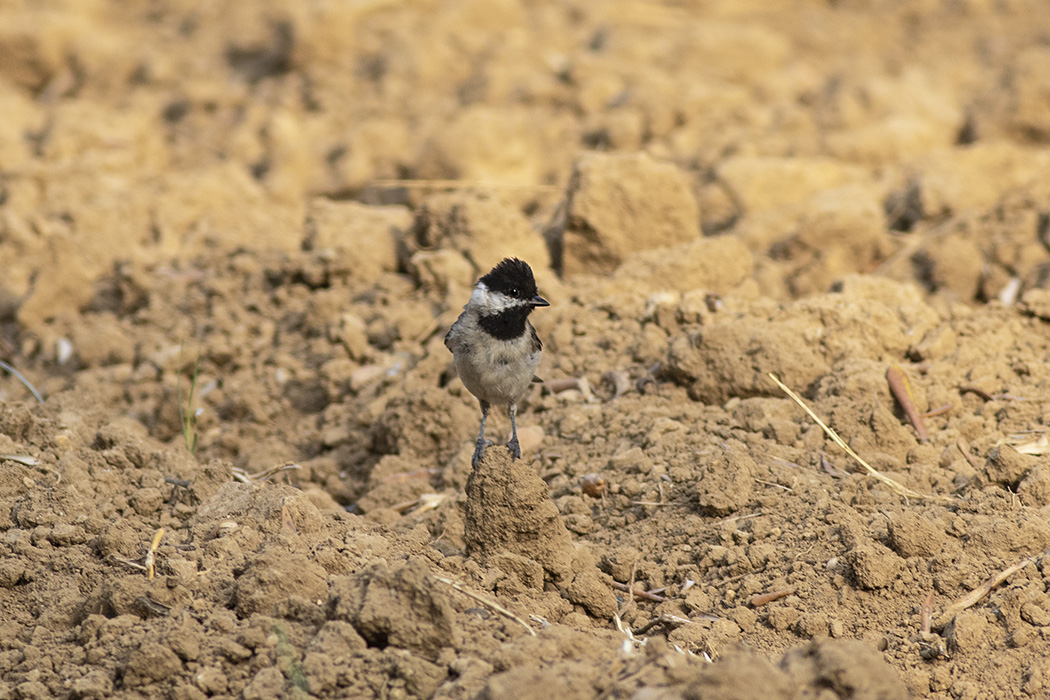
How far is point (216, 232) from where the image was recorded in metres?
8.32

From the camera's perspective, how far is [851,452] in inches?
190

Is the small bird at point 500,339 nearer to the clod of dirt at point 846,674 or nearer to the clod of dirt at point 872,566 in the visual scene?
the clod of dirt at point 872,566

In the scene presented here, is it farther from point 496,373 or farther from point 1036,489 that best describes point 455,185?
point 1036,489

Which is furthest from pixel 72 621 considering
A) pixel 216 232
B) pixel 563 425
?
pixel 216 232

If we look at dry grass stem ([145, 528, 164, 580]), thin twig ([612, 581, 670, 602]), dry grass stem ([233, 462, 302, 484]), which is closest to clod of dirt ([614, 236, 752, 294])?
dry grass stem ([233, 462, 302, 484])

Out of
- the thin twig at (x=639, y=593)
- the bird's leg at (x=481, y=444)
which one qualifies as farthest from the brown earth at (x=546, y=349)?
the bird's leg at (x=481, y=444)

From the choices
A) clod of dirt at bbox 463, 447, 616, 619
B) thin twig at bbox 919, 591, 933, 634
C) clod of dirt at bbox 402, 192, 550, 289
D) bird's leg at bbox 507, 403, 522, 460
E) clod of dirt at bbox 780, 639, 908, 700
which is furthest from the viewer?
clod of dirt at bbox 402, 192, 550, 289

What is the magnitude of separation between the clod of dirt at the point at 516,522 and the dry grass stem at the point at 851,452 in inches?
58.2

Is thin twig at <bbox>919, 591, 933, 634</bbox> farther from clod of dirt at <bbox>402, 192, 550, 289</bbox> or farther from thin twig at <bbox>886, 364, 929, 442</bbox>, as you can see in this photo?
clod of dirt at <bbox>402, 192, 550, 289</bbox>

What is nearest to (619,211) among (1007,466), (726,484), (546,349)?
(546,349)

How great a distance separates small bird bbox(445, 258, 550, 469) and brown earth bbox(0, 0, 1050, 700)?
1.81ft

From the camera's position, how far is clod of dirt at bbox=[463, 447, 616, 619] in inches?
162

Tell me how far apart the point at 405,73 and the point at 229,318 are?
4.51 m

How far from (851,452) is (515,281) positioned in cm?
185
